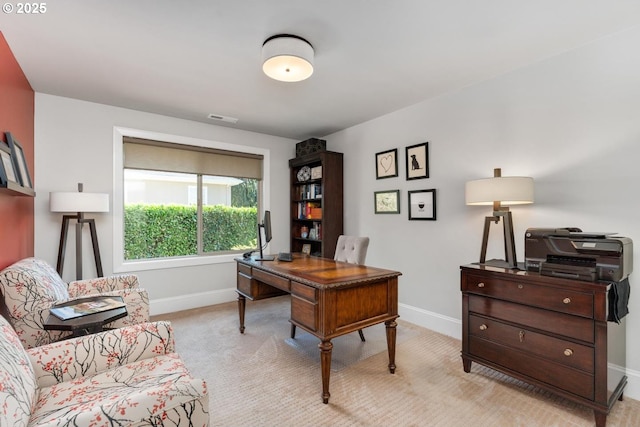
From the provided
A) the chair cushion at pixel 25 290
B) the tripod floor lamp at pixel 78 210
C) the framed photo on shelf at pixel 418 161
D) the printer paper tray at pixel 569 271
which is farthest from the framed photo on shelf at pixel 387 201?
the chair cushion at pixel 25 290

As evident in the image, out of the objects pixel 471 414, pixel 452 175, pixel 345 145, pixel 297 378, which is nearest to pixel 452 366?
pixel 471 414

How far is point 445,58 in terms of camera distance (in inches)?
94.3

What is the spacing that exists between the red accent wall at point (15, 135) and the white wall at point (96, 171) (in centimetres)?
13

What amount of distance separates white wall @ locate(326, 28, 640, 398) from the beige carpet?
24.2 inches

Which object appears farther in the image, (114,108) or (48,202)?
(114,108)

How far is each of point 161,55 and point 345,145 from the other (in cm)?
257

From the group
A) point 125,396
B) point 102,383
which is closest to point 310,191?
point 102,383

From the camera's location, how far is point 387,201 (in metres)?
3.72

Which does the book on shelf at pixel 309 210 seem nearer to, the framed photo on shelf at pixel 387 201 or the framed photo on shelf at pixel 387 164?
the framed photo on shelf at pixel 387 201

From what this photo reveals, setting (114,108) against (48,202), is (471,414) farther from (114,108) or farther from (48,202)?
(114,108)

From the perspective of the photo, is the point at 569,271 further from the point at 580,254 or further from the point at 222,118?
the point at 222,118

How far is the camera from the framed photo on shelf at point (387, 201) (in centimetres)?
361

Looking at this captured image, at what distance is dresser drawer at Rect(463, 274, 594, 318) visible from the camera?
1788 mm

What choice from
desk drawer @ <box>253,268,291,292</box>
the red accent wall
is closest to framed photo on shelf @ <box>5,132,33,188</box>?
the red accent wall
